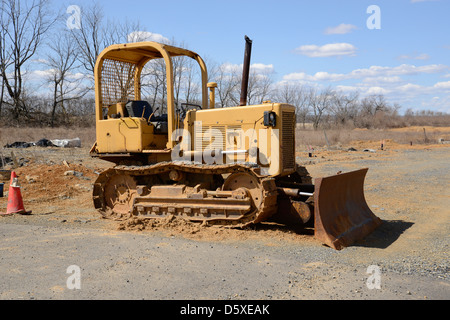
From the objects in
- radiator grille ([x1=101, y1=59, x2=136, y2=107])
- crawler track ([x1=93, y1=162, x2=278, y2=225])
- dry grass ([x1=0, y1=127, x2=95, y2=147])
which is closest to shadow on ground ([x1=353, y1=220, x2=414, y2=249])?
crawler track ([x1=93, y1=162, x2=278, y2=225])

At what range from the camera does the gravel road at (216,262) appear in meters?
4.60

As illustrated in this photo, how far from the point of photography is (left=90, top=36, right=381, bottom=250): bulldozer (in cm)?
718

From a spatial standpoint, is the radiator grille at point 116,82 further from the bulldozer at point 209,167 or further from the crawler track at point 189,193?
the crawler track at point 189,193

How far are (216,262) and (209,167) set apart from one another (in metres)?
2.20

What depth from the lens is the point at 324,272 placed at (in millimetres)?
5227

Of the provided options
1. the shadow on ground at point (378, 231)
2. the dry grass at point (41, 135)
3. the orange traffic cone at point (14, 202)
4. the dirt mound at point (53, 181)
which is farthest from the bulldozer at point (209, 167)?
the dry grass at point (41, 135)

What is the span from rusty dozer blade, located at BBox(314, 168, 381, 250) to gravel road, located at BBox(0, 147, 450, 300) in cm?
18

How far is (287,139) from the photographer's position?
774 centimetres

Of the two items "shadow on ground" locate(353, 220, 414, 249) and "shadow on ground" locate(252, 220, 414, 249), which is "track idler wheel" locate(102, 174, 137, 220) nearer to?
"shadow on ground" locate(252, 220, 414, 249)

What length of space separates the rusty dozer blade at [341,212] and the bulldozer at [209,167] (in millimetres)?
18

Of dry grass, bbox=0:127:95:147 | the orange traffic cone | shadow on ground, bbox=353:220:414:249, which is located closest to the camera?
shadow on ground, bbox=353:220:414:249

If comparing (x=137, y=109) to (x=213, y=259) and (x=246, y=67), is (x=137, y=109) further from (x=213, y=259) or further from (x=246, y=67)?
(x=213, y=259)

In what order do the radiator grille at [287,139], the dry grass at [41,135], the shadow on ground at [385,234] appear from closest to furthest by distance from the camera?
the shadow on ground at [385,234] → the radiator grille at [287,139] → the dry grass at [41,135]

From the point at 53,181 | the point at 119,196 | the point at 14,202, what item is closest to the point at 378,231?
the point at 119,196
